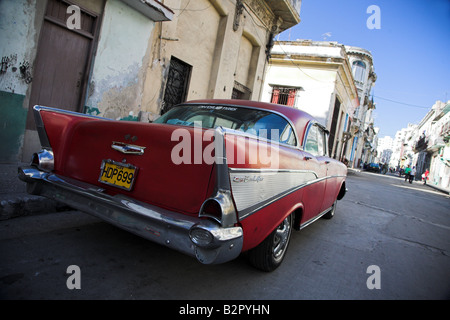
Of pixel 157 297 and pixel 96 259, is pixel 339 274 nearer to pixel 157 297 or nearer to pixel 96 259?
pixel 157 297

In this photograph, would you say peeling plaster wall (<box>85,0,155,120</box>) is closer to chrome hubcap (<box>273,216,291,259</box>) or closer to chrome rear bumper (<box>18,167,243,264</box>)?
chrome rear bumper (<box>18,167,243,264</box>)

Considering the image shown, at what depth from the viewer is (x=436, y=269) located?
10.5 ft

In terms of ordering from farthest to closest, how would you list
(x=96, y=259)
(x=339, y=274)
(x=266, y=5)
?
(x=266, y=5) < (x=339, y=274) < (x=96, y=259)

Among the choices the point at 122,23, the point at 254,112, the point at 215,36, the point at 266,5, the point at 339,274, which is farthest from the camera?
the point at 266,5

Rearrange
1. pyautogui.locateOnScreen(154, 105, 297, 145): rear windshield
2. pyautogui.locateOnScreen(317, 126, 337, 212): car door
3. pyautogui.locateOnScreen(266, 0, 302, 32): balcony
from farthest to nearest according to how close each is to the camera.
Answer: pyautogui.locateOnScreen(266, 0, 302, 32): balcony < pyautogui.locateOnScreen(317, 126, 337, 212): car door < pyautogui.locateOnScreen(154, 105, 297, 145): rear windshield

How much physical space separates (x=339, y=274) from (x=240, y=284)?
3.60ft

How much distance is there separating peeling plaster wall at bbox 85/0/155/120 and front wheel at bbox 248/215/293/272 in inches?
179

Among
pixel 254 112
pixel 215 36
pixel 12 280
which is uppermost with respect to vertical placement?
pixel 215 36

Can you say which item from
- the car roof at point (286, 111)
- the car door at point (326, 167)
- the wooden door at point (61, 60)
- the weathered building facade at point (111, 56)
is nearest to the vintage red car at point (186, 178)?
the car roof at point (286, 111)

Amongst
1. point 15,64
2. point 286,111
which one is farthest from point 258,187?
point 15,64

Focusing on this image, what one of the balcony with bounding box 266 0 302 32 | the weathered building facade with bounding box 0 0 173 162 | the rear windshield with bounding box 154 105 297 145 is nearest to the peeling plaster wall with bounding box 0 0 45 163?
the weathered building facade with bounding box 0 0 173 162

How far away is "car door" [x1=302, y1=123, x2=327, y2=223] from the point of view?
294 cm

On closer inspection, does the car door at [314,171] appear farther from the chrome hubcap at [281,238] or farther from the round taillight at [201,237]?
the round taillight at [201,237]
